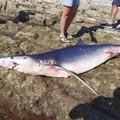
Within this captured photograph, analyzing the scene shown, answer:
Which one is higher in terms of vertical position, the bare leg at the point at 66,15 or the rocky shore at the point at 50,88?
the bare leg at the point at 66,15

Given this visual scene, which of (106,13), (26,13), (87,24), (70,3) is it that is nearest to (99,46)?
(70,3)

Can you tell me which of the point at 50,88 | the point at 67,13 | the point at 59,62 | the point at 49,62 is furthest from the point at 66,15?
the point at 50,88

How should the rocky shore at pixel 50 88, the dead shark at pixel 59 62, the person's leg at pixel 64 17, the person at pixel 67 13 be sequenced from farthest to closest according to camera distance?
the person's leg at pixel 64 17 → the person at pixel 67 13 → the dead shark at pixel 59 62 → the rocky shore at pixel 50 88

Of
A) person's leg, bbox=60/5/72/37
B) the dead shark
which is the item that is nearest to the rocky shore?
the dead shark

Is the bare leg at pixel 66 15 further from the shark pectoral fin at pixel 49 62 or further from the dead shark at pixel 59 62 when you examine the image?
the shark pectoral fin at pixel 49 62

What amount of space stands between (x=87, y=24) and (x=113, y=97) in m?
4.87

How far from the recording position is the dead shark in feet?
20.5

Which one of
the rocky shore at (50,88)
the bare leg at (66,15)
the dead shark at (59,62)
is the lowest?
the rocky shore at (50,88)

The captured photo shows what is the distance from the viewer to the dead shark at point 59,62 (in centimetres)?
624

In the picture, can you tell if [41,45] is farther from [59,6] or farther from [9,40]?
[59,6]

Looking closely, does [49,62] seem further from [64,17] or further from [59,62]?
[64,17]

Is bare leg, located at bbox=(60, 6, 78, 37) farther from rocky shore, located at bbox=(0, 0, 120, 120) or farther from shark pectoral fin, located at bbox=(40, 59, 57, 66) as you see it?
shark pectoral fin, located at bbox=(40, 59, 57, 66)

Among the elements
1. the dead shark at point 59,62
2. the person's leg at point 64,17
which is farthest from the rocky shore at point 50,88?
the person's leg at point 64,17

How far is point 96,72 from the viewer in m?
6.89
